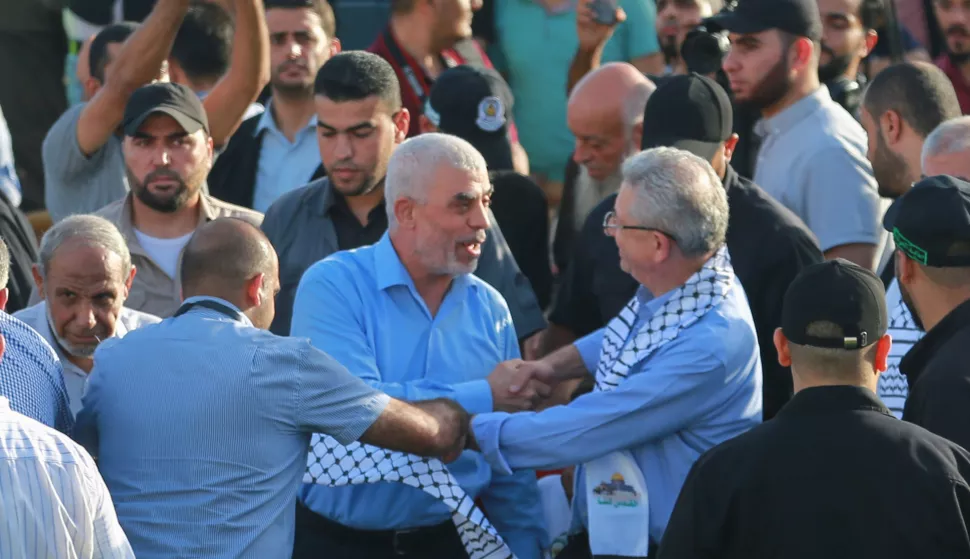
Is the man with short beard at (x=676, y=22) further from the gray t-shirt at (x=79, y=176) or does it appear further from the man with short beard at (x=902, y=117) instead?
the gray t-shirt at (x=79, y=176)

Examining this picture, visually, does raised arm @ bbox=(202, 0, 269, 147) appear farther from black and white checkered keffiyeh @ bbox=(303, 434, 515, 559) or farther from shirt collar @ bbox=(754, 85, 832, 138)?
black and white checkered keffiyeh @ bbox=(303, 434, 515, 559)

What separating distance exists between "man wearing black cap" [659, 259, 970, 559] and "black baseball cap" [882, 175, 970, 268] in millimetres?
510

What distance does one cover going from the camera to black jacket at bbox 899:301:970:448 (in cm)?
386

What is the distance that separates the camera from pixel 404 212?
491 cm

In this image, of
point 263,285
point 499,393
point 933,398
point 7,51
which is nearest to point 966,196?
point 933,398

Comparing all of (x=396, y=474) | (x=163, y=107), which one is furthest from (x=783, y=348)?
(x=163, y=107)

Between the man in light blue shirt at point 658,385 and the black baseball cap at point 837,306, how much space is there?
2.14 feet

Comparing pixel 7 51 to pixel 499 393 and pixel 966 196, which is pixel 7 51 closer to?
pixel 499 393

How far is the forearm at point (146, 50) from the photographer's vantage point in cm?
651

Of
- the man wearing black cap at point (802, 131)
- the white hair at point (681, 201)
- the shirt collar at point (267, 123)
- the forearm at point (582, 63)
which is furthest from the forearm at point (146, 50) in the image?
the white hair at point (681, 201)

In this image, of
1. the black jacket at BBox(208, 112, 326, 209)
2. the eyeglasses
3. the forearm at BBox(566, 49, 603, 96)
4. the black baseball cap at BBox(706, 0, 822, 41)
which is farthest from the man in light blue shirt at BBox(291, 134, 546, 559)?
the forearm at BBox(566, 49, 603, 96)

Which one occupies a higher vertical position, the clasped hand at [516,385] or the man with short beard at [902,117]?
the man with short beard at [902,117]

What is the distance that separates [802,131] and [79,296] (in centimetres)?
305

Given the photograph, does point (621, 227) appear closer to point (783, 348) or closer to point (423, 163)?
point (423, 163)
